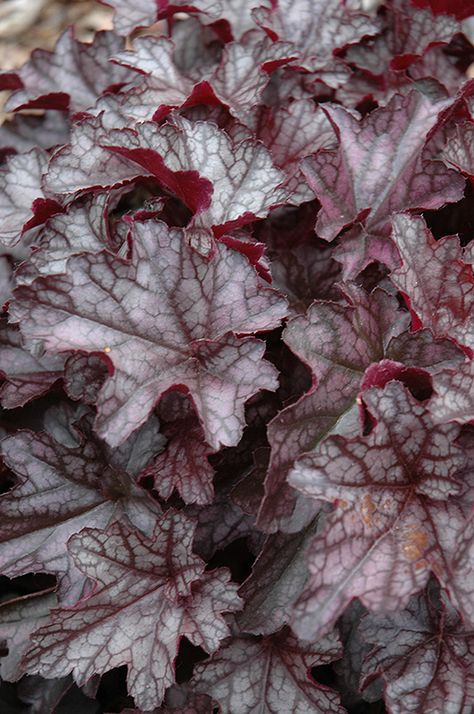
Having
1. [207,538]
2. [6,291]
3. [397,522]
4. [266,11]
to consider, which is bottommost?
[207,538]

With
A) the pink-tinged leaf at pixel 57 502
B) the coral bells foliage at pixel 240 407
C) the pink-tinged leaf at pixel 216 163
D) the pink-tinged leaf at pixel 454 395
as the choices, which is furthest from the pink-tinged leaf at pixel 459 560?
the pink-tinged leaf at pixel 216 163

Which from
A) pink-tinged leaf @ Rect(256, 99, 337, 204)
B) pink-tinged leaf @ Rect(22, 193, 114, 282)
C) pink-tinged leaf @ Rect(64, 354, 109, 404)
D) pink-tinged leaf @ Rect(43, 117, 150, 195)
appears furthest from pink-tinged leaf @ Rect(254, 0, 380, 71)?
pink-tinged leaf @ Rect(64, 354, 109, 404)

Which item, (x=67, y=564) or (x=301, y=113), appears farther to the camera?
(x=301, y=113)

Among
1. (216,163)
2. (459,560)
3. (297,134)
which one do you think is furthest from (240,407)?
(297,134)

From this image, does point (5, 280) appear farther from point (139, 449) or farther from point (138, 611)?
point (138, 611)

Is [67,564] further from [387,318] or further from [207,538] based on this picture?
[387,318]

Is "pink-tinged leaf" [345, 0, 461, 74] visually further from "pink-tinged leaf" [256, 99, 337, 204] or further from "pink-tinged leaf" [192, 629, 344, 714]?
"pink-tinged leaf" [192, 629, 344, 714]

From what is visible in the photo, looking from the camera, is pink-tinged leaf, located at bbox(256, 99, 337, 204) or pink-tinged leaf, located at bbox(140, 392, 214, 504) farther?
pink-tinged leaf, located at bbox(256, 99, 337, 204)

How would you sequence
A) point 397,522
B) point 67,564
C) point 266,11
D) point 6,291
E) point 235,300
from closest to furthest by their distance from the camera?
point 397,522 → point 235,300 → point 67,564 → point 6,291 → point 266,11

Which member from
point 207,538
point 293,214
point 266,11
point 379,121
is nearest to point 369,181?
point 379,121
